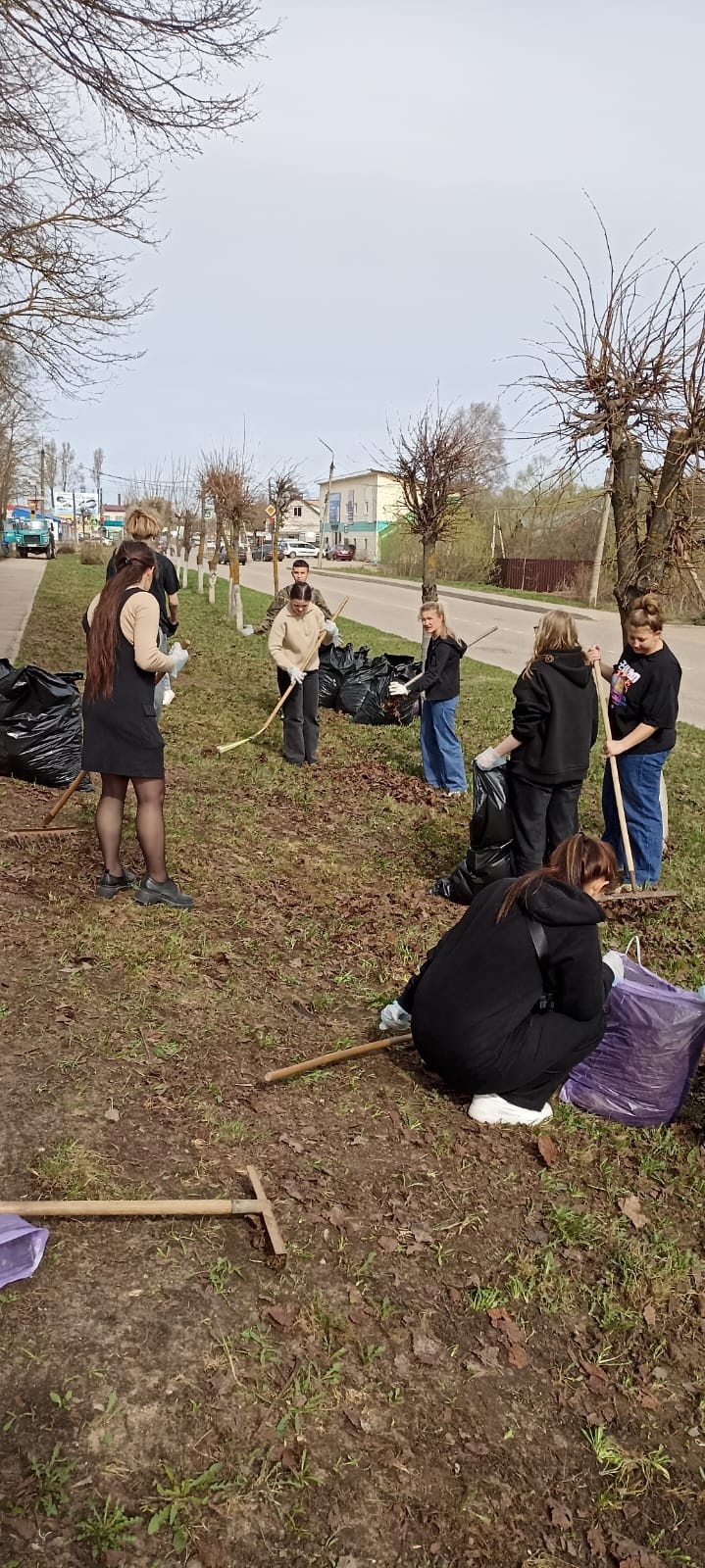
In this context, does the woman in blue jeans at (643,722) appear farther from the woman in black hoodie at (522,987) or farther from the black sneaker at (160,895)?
the black sneaker at (160,895)

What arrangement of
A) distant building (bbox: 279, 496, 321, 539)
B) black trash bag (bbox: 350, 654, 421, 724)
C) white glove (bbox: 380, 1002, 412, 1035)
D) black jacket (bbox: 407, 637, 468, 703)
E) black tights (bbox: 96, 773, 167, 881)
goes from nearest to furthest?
white glove (bbox: 380, 1002, 412, 1035) < black tights (bbox: 96, 773, 167, 881) < black jacket (bbox: 407, 637, 468, 703) < black trash bag (bbox: 350, 654, 421, 724) < distant building (bbox: 279, 496, 321, 539)

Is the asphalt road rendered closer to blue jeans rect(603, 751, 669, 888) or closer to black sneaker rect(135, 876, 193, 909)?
blue jeans rect(603, 751, 669, 888)

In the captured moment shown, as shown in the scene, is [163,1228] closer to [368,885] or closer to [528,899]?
[528,899]

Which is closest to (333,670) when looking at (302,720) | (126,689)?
(302,720)

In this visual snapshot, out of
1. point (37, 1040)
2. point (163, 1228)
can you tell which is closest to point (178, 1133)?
point (163, 1228)

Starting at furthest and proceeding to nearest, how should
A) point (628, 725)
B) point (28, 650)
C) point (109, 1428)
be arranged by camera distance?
point (28, 650) → point (628, 725) → point (109, 1428)

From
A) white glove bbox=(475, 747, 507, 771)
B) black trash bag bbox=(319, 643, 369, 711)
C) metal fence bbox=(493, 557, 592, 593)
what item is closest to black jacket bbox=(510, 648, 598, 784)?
white glove bbox=(475, 747, 507, 771)

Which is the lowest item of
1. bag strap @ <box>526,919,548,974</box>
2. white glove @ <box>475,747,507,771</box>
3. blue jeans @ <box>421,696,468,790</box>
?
blue jeans @ <box>421,696,468,790</box>

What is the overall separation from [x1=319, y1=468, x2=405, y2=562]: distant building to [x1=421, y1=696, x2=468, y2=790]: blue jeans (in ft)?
186

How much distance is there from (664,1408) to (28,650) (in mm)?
10345

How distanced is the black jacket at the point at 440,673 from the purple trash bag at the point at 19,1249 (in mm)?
4841

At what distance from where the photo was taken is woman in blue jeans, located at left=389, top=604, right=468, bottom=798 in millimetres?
6875

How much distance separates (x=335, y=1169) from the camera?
9.97 feet

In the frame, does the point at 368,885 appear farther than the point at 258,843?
No
